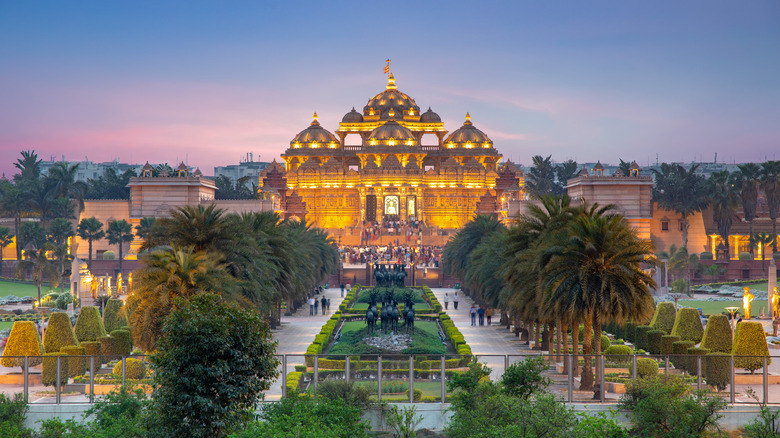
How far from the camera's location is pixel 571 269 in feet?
95.2

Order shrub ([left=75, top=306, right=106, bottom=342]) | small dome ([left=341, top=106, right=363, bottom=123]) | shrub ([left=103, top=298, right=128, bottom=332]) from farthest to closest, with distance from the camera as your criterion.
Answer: small dome ([left=341, top=106, right=363, bottom=123]) < shrub ([left=103, top=298, right=128, bottom=332]) < shrub ([left=75, top=306, right=106, bottom=342])

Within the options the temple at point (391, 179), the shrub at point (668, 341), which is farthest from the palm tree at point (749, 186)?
the shrub at point (668, 341)

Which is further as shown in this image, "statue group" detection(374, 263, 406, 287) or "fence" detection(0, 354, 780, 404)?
"statue group" detection(374, 263, 406, 287)

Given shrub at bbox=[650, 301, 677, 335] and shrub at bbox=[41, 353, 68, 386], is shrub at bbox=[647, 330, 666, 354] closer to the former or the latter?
shrub at bbox=[650, 301, 677, 335]

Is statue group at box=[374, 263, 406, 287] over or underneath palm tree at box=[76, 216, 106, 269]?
underneath

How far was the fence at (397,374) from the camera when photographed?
24844mm

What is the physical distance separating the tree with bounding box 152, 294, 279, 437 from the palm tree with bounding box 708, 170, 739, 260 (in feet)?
272

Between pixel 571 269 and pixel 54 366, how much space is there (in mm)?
15059

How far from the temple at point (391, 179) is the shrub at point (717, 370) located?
310 feet

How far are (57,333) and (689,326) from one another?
22519mm

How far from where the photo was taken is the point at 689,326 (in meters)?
36.3

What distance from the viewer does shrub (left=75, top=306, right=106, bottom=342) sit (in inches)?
1348

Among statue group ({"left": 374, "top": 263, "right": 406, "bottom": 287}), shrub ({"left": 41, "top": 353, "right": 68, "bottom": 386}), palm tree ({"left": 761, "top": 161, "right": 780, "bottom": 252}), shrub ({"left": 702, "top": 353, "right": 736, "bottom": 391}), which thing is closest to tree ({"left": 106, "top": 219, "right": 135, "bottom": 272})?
statue group ({"left": 374, "top": 263, "right": 406, "bottom": 287})

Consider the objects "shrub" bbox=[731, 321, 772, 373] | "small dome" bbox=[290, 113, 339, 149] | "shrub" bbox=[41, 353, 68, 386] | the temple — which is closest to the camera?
"shrub" bbox=[41, 353, 68, 386]
